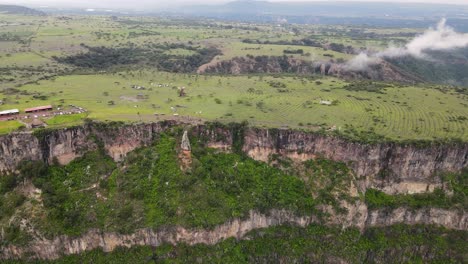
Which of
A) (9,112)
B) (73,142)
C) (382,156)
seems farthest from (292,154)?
(9,112)

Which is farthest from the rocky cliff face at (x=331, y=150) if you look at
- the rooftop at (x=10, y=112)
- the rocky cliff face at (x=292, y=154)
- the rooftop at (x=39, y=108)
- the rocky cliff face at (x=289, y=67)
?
the rocky cliff face at (x=289, y=67)

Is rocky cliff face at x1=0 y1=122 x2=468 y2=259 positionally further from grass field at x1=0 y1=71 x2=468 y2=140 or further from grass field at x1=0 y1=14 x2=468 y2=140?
grass field at x1=0 y1=71 x2=468 y2=140

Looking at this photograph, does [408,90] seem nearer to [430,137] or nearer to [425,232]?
[430,137]

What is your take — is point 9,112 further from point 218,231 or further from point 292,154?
point 292,154

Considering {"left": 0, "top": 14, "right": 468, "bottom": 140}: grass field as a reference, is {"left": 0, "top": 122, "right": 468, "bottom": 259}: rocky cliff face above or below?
below

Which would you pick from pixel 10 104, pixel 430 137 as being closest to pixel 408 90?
pixel 430 137

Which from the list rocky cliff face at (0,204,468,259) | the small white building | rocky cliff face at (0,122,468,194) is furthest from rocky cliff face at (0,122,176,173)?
rocky cliff face at (0,204,468,259)
